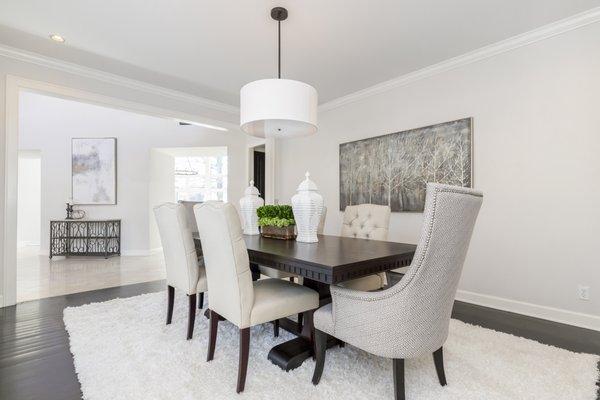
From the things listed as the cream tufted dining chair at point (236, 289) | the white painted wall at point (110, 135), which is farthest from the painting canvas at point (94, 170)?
the cream tufted dining chair at point (236, 289)

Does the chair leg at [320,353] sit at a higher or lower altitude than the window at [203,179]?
lower

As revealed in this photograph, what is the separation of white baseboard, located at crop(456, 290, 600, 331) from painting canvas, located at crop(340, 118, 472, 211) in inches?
41.7

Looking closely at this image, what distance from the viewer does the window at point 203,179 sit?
296 inches

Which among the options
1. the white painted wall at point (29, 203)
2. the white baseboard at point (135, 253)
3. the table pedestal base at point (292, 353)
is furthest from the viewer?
the white painted wall at point (29, 203)

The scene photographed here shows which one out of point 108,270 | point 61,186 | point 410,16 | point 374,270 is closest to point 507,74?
point 410,16

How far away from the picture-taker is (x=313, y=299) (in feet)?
6.24

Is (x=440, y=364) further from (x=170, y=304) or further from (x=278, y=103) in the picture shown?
(x=170, y=304)

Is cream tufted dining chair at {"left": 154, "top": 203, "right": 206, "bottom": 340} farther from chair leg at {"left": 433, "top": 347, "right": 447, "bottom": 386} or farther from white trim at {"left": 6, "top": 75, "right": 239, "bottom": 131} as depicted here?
white trim at {"left": 6, "top": 75, "right": 239, "bottom": 131}

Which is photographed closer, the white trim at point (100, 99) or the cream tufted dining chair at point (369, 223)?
the cream tufted dining chair at point (369, 223)

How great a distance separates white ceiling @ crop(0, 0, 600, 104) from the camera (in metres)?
2.44

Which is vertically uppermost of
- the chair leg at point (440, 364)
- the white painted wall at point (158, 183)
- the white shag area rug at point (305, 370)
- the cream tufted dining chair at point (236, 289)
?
the white painted wall at point (158, 183)

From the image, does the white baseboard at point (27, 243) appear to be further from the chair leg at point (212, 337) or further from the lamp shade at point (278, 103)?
the lamp shade at point (278, 103)

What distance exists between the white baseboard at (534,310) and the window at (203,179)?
575cm

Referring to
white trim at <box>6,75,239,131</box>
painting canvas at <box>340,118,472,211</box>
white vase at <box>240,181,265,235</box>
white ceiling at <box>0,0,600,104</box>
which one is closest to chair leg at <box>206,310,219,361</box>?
white vase at <box>240,181,265,235</box>
